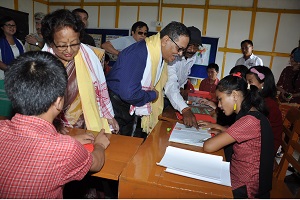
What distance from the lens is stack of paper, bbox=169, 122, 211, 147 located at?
54.4 inches

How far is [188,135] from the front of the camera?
1.49 metres

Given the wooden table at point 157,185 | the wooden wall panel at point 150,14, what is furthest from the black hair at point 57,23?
the wooden wall panel at point 150,14

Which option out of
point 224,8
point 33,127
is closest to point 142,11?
point 224,8

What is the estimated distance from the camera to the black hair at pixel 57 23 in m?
1.38

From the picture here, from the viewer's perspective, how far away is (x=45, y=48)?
1.50 metres

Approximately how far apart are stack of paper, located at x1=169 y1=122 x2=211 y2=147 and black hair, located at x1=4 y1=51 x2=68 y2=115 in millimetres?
812

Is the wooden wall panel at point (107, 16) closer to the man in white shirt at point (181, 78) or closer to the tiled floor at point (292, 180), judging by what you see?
the man in white shirt at point (181, 78)

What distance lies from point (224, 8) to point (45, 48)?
17.1 ft

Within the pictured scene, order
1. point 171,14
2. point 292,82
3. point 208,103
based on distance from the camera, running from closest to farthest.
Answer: point 208,103 → point 292,82 → point 171,14

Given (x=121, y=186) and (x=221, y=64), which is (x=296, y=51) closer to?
(x=221, y=64)

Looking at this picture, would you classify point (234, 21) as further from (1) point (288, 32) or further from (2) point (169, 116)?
(2) point (169, 116)

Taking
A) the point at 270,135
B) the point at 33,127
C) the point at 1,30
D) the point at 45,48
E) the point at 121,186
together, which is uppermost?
the point at 1,30

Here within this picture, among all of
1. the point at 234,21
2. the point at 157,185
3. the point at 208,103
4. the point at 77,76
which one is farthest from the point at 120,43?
the point at 234,21

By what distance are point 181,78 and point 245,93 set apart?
1.35 metres
